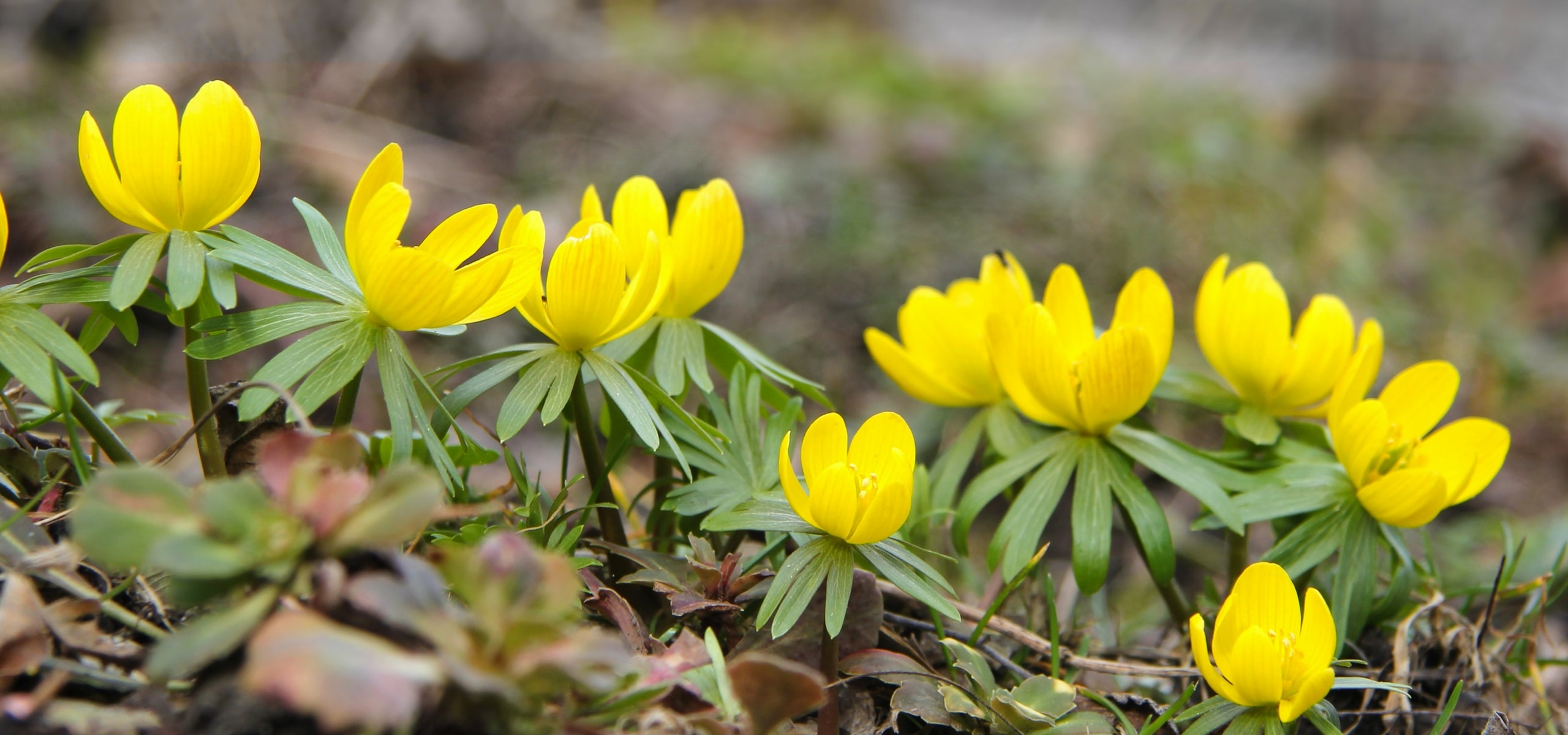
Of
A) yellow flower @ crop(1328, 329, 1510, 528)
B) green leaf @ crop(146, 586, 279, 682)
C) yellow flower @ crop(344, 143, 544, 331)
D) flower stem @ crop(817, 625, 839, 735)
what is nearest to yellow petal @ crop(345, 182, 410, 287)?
yellow flower @ crop(344, 143, 544, 331)

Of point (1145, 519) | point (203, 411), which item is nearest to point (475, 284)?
point (203, 411)

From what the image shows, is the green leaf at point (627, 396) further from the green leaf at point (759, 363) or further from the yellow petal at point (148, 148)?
the yellow petal at point (148, 148)

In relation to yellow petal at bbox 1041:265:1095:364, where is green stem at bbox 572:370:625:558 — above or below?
below

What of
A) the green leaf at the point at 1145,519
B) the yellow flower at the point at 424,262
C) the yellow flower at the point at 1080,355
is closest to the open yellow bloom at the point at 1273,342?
the yellow flower at the point at 1080,355

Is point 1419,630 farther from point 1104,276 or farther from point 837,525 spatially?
point 1104,276

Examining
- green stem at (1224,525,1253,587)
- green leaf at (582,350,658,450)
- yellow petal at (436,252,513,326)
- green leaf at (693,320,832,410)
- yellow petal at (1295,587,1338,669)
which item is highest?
yellow petal at (436,252,513,326)

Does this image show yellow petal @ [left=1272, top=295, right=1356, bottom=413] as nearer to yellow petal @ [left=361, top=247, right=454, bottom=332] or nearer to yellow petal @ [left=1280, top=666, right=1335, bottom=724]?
yellow petal @ [left=1280, top=666, right=1335, bottom=724]
